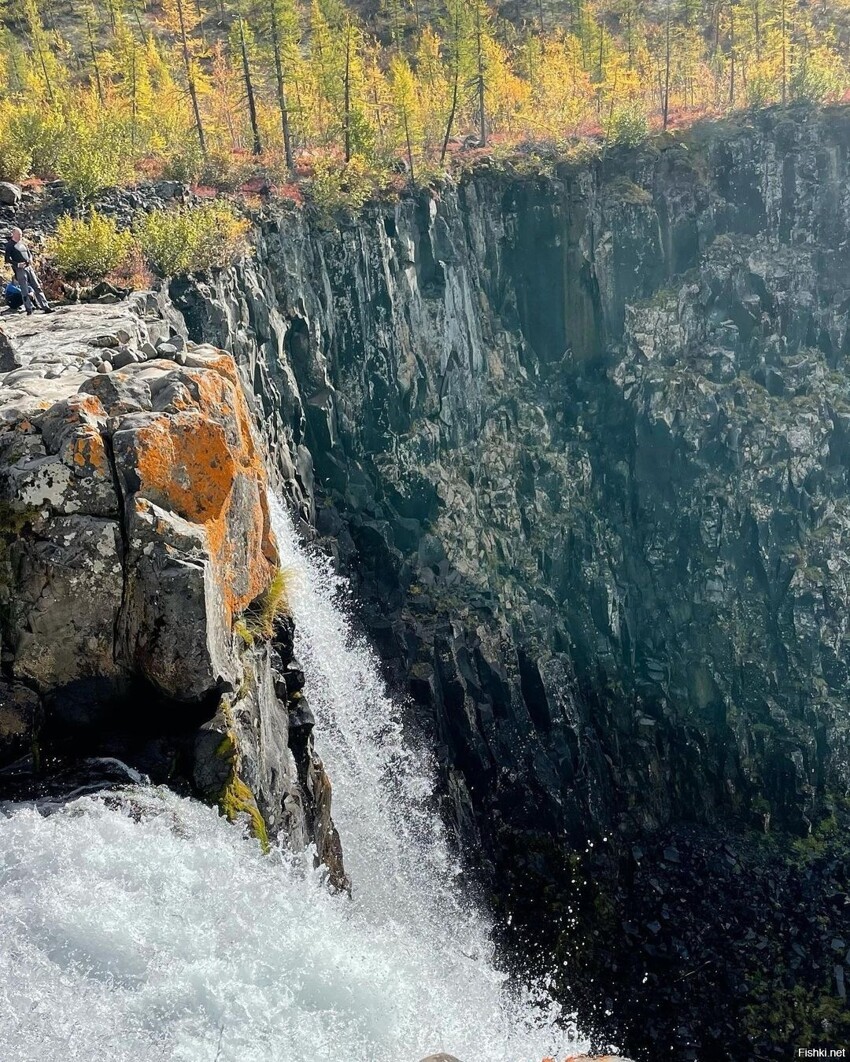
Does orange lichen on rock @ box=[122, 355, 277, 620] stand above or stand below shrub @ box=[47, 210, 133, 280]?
below

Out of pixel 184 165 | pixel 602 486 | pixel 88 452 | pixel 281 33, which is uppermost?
pixel 281 33

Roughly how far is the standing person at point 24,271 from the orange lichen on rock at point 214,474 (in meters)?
7.74

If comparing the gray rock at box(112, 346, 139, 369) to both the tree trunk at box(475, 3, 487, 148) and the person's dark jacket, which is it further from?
the tree trunk at box(475, 3, 487, 148)

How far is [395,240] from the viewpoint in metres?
35.8

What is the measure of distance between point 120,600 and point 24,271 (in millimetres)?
11301

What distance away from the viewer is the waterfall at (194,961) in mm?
7109

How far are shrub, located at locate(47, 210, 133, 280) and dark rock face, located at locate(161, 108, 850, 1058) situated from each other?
3.16 m

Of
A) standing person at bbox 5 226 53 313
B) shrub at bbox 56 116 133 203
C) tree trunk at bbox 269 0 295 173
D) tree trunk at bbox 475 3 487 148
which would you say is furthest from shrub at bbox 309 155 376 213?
standing person at bbox 5 226 53 313

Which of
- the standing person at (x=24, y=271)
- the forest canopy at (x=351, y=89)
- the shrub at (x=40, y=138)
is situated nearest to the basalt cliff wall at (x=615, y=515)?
the standing person at (x=24, y=271)

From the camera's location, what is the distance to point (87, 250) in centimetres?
2241

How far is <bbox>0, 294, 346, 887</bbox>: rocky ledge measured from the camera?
10.3 meters

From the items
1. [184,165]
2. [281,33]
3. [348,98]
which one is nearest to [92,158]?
[184,165]

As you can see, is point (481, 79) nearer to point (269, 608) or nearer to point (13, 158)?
point (13, 158)

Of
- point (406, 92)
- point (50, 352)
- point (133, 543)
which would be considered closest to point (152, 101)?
point (406, 92)
